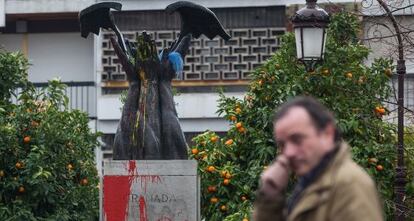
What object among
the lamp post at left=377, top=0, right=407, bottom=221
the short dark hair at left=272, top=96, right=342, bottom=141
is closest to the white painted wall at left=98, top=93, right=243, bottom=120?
the lamp post at left=377, top=0, right=407, bottom=221

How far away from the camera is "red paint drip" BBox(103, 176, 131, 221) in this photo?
14.9 metres

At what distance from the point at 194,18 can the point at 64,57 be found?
39.4 feet

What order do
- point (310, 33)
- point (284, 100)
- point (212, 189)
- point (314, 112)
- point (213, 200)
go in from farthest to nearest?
1. point (212, 189)
2. point (213, 200)
3. point (284, 100)
4. point (310, 33)
5. point (314, 112)

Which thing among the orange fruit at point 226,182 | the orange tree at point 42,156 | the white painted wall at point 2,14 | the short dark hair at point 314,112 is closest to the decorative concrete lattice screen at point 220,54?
the white painted wall at point 2,14

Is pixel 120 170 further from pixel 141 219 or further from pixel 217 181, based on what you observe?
pixel 217 181

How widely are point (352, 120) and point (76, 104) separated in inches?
504

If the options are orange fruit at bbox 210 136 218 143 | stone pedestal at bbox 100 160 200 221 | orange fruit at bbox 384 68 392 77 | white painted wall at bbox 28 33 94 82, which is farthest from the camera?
white painted wall at bbox 28 33 94 82

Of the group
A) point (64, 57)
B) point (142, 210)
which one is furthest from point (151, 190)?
point (64, 57)

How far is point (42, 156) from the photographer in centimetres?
1769

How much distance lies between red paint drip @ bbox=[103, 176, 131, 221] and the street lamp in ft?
8.16

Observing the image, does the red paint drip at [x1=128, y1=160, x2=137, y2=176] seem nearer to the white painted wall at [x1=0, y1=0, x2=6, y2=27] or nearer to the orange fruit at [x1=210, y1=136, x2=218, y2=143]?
the orange fruit at [x1=210, y1=136, x2=218, y2=143]

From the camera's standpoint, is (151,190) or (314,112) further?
(151,190)

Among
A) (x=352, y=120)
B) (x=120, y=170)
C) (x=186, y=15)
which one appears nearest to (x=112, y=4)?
(x=186, y=15)

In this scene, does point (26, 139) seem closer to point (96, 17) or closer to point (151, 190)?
point (96, 17)
